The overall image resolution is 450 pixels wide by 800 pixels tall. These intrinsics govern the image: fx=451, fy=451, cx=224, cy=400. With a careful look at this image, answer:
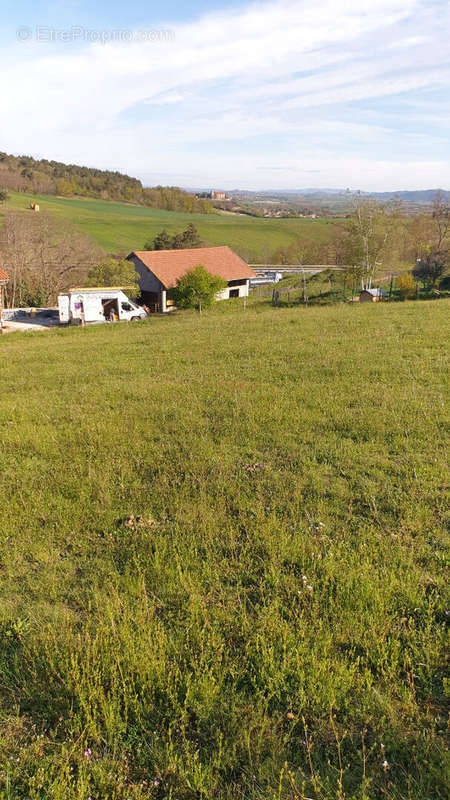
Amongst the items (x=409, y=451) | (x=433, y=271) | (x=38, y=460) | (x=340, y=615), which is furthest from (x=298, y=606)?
(x=433, y=271)

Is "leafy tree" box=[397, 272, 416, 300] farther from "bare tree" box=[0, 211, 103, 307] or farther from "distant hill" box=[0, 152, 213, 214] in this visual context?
"distant hill" box=[0, 152, 213, 214]

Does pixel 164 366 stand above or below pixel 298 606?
above

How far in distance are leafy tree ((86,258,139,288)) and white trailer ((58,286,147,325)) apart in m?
6.05

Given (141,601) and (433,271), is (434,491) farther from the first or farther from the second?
(433,271)

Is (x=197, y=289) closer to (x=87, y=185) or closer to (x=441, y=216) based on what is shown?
(x=441, y=216)

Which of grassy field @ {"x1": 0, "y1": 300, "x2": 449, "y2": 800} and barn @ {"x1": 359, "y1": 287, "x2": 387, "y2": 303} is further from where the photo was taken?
barn @ {"x1": 359, "y1": 287, "x2": 387, "y2": 303}

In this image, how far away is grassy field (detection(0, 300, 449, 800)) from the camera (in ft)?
8.59

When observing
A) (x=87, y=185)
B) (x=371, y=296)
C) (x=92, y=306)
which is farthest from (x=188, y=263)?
(x=87, y=185)

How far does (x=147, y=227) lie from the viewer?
3735 inches

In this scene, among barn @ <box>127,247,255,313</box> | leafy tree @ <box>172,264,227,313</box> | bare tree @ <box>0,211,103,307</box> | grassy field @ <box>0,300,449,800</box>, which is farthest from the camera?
barn @ <box>127,247,255,313</box>

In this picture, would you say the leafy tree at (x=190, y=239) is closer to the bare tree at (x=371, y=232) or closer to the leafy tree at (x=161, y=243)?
the leafy tree at (x=161, y=243)

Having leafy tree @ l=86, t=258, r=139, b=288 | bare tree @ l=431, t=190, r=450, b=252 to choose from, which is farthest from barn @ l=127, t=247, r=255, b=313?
bare tree @ l=431, t=190, r=450, b=252

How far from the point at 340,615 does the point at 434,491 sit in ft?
7.79

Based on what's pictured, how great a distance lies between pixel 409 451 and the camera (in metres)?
6.35
